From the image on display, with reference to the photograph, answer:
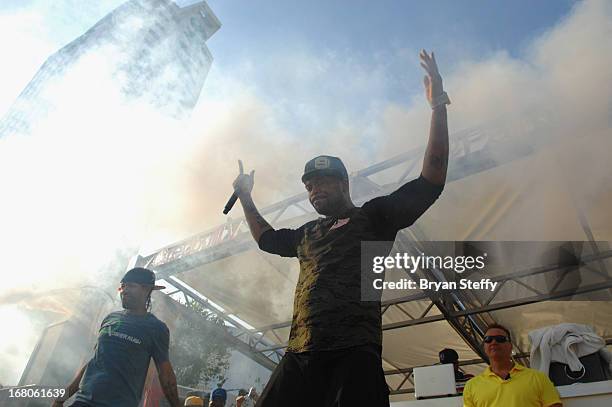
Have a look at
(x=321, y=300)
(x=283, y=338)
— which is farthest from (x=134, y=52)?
(x=321, y=300)

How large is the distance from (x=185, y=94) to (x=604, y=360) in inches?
486

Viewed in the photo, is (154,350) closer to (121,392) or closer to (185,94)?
(121,392)

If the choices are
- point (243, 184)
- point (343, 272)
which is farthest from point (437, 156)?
point (243, 184)

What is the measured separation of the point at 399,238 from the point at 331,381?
223 inches

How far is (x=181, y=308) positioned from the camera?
30.5 ft

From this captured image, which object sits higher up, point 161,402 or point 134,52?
point 134,52

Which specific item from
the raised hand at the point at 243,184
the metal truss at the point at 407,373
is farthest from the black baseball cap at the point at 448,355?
the metal truss at the point at 407,373

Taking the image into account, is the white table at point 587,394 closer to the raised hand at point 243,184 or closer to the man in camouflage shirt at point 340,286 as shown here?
the man in camouflage shirt at point 340,286

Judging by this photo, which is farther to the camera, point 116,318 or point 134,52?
point 134,52

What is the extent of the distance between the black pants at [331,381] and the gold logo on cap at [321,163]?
681 millimetres

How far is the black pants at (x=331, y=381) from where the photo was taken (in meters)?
1.20

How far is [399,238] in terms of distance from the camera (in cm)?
676

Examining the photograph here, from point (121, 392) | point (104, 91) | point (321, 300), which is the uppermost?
point (104, 91)

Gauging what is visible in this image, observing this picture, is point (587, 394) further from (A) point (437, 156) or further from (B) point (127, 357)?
(B) point (127, 357)
